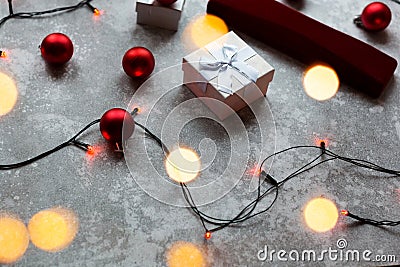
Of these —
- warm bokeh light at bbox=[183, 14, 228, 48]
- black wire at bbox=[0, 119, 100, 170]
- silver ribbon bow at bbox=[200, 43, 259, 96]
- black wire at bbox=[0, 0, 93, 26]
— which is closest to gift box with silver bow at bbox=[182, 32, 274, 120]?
silver ribbon bow at bbox=[200, 43, 259, 96]

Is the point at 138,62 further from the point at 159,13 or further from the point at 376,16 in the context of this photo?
the point at 376,16

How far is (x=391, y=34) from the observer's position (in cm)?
188

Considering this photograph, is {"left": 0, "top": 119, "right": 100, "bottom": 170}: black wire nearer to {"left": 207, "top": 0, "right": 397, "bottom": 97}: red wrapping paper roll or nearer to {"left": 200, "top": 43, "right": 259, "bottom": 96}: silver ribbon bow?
{"left": 200, "top": 43, "right": 259, "bottom": 96}: silver ribbon bow

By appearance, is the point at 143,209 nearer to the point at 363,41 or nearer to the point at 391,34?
the point at 363,41

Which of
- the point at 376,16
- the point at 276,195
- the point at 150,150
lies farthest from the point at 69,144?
the point at 376,16

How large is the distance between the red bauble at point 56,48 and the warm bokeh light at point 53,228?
431mm

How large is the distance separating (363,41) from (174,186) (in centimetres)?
73

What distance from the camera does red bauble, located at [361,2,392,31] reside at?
71.7 inches

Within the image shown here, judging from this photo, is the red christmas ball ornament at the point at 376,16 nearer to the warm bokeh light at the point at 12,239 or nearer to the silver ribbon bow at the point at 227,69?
the silver ribbon bow at the point at 227,69

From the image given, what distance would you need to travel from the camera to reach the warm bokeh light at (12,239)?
53.4 inches

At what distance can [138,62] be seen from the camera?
1627mm

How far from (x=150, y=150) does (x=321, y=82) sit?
0.53 metres

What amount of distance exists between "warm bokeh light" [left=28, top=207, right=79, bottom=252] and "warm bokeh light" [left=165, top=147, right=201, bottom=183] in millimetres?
257

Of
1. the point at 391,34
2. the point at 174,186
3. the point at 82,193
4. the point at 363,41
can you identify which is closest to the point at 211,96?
the point at 174,186
